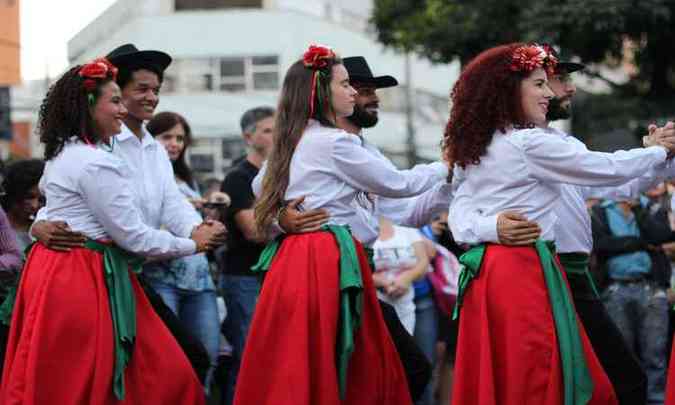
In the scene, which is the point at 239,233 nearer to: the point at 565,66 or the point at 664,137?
the point at 565,66

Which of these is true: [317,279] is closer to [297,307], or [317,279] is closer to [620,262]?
[297,307]

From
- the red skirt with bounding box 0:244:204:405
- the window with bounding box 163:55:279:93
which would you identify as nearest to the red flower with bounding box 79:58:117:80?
the red skirt with bounding box 0:244:204:405

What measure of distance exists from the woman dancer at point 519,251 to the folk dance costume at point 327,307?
45cm

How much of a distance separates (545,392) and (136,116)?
9.90 ft

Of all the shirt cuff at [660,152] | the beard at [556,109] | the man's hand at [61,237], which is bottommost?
the man's hand at [61,237]

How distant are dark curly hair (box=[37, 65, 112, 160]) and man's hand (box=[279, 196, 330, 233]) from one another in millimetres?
1100

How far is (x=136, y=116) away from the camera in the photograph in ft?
26.6

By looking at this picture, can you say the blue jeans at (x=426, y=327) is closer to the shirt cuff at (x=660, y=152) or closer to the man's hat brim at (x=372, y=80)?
the man's hat brim at (x=372, y=80)

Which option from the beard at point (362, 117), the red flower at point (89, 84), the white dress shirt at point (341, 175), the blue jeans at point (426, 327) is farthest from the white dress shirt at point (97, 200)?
the blue jeans at point (426, 327)

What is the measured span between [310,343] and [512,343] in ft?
3.33

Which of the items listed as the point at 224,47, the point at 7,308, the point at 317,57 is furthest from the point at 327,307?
the point at 224,47

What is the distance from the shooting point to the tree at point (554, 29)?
20078mm

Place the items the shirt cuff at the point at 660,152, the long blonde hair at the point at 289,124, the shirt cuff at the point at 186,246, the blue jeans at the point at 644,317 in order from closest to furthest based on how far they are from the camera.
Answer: the shirt cuff at the point at 660,152 → the long blonde hair at the point at 289,124 → the shirt cuff at the point at 186,246 → the blue jeans at the point at 644,317

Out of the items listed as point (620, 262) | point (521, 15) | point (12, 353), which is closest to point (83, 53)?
point (521, 15)
